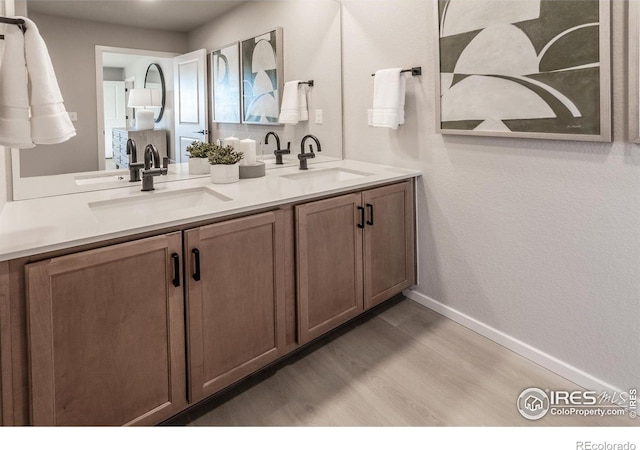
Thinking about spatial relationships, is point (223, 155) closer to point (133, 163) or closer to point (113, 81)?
point (133, 163)

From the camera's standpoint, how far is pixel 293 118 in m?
2.54

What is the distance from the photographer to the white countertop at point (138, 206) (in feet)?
3.96

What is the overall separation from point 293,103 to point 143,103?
1.01 metres

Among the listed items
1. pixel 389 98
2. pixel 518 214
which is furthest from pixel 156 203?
pixel 518 214

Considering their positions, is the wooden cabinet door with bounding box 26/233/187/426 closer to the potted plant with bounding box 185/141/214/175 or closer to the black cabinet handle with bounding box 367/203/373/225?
the potted plant with bounding box 185/141/214/175

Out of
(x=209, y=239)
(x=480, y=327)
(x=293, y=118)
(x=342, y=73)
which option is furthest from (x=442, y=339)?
(x=342, y=73)

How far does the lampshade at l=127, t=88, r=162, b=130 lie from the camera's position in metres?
1.72

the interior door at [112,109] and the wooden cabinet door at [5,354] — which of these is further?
the interior door at [112,109]

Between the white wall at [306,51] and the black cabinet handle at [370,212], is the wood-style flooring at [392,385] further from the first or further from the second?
the white wall at [306,51]

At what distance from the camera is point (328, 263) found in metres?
1.98

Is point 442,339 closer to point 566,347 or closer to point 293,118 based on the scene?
point 566,347

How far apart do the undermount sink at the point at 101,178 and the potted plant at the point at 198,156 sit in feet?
1.12

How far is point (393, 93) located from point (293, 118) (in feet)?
2.08

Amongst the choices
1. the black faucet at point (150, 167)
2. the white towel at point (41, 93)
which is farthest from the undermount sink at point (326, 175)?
the white towel at point (41, 93)
